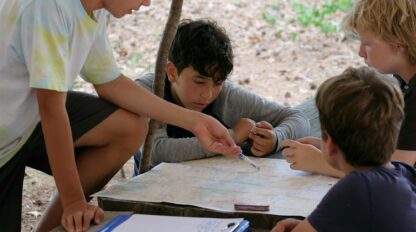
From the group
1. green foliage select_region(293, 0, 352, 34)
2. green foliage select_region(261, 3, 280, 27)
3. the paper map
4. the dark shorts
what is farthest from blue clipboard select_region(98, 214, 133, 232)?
green foliage select_region(261, 3, 280, 27)

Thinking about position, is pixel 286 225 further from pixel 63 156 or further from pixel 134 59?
pixel 134 59

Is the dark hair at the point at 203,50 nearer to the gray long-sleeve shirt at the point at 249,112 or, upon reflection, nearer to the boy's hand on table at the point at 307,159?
the gray long-sleeve shirt at the point at 249,112

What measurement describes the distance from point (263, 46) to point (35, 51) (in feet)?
14.0

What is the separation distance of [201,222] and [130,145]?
1.98 feet

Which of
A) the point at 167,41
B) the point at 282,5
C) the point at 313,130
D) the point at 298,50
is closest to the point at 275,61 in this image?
the point at 298,50

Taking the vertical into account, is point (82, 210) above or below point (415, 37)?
below

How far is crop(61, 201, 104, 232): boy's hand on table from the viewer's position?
2176 mm

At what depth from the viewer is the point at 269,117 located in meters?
3.22

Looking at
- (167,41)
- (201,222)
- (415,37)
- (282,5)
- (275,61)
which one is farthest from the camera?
(282,5)

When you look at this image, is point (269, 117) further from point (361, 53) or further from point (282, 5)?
point (282, 5)

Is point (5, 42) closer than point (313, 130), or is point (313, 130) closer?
point (5, 42)

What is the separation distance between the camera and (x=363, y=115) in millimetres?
1769

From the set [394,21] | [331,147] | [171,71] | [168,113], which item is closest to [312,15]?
[171,71]

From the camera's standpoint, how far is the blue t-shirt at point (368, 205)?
68.2 inches
